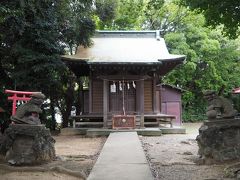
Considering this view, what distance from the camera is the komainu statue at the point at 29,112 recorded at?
352 inches

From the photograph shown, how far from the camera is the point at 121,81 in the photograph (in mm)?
19375

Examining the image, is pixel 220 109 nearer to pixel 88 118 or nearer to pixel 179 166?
pixel 179 166

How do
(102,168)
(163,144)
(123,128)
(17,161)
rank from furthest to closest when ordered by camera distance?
(123,128) < (163,144) < (17,161) < (102,168)

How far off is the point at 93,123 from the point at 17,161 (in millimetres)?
10526

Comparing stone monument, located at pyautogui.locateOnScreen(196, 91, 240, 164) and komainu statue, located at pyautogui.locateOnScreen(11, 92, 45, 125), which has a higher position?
komainu statue, located at pyautogui.locateOnScreen(11, 92, 45, 125)

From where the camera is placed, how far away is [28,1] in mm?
10844

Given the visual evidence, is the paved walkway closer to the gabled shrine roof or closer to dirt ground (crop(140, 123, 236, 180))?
dirt ground (crop(140, 123, 236, 180))

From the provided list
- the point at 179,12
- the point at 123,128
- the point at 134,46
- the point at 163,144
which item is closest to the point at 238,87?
the point at 179,12

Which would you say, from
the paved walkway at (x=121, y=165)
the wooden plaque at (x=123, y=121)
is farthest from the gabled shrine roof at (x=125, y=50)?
the paved walkway at (x=121, y=165)

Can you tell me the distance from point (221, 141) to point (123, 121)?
956cm

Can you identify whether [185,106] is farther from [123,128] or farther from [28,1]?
[28,1]

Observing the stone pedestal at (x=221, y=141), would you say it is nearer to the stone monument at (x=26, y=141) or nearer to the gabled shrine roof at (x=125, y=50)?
the stone monument at (x=26, y=141)

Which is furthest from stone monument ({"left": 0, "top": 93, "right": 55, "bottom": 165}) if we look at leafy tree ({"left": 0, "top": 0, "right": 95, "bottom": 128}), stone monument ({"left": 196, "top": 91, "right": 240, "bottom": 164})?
leafy tree ({"left": 0, "top": 0, "right": 95, "bottom": 128})

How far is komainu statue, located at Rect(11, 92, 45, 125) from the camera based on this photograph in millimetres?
8930
